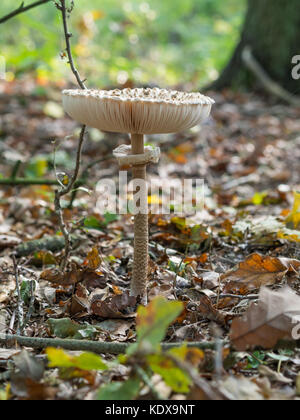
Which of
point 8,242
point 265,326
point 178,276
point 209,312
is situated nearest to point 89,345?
point 209,312

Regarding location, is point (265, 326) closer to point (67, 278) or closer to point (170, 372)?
point (170, 372)

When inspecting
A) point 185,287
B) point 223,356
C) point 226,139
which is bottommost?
point 223,356

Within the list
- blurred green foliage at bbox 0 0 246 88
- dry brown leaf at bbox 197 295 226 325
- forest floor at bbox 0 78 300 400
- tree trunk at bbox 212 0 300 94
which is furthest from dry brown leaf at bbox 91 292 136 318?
tree trunk at bbox 212 0 300 94

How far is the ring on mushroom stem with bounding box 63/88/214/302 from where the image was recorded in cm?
195

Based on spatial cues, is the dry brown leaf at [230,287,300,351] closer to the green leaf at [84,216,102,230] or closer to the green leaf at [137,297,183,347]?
the green leaf at [137,297,183,347]

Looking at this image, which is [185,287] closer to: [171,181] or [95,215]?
[95,215]

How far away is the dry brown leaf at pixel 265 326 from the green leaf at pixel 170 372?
39 cm

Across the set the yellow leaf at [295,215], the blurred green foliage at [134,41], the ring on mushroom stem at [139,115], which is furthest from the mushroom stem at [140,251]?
the blurred green foliage at [134,41]

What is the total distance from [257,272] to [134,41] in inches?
444

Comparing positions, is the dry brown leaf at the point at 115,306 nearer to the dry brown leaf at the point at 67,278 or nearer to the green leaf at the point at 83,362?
the dry brown leaf at the point at 67,278

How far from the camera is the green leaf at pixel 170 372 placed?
4.90ft
